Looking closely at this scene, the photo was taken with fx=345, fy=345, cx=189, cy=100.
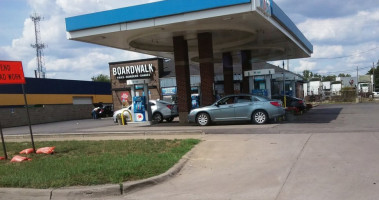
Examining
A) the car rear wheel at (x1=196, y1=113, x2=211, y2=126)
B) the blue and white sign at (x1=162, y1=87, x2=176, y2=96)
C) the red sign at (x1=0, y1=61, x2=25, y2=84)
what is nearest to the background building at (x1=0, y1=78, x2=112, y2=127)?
the blue and white sign at (x1=162, y1=87, x2=176, y2=96)

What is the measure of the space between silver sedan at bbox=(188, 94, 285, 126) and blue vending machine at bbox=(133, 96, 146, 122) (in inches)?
166

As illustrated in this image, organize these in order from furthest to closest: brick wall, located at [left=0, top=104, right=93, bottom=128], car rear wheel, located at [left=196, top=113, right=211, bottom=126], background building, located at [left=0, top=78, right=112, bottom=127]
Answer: background building, located at [left=0, top=78, right=112, bottom=127] → brick wall, located at [left=0, top=104, right=93, bottom=128] → car rear wheel, located at [left=196, top=113, right=211, bottom=126]

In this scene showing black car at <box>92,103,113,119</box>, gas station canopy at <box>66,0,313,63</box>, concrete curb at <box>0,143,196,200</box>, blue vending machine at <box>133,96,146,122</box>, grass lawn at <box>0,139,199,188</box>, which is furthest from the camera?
black car at <box>92,103,113,119</box>

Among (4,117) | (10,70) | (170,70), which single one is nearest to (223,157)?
(10,70)

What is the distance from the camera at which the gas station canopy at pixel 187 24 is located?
1480 cm

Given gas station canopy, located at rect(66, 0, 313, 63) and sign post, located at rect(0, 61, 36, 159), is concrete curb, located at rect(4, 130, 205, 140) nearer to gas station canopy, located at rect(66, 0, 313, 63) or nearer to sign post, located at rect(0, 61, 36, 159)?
sign post, located at rect(0, 61, 36, 159)

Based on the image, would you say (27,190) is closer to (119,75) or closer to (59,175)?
(59,175)

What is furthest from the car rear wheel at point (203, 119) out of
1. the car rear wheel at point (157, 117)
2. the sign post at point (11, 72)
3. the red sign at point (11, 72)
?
the red sign at point (11, 72)

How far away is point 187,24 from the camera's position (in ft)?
53.9

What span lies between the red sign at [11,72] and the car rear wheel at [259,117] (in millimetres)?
9644

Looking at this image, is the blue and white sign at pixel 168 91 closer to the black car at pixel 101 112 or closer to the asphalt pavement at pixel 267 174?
the black car at pixel 101 112

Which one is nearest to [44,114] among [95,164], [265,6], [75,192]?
[265,6]

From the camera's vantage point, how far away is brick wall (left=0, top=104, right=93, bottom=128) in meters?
30.2

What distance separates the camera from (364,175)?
6.27 meters
